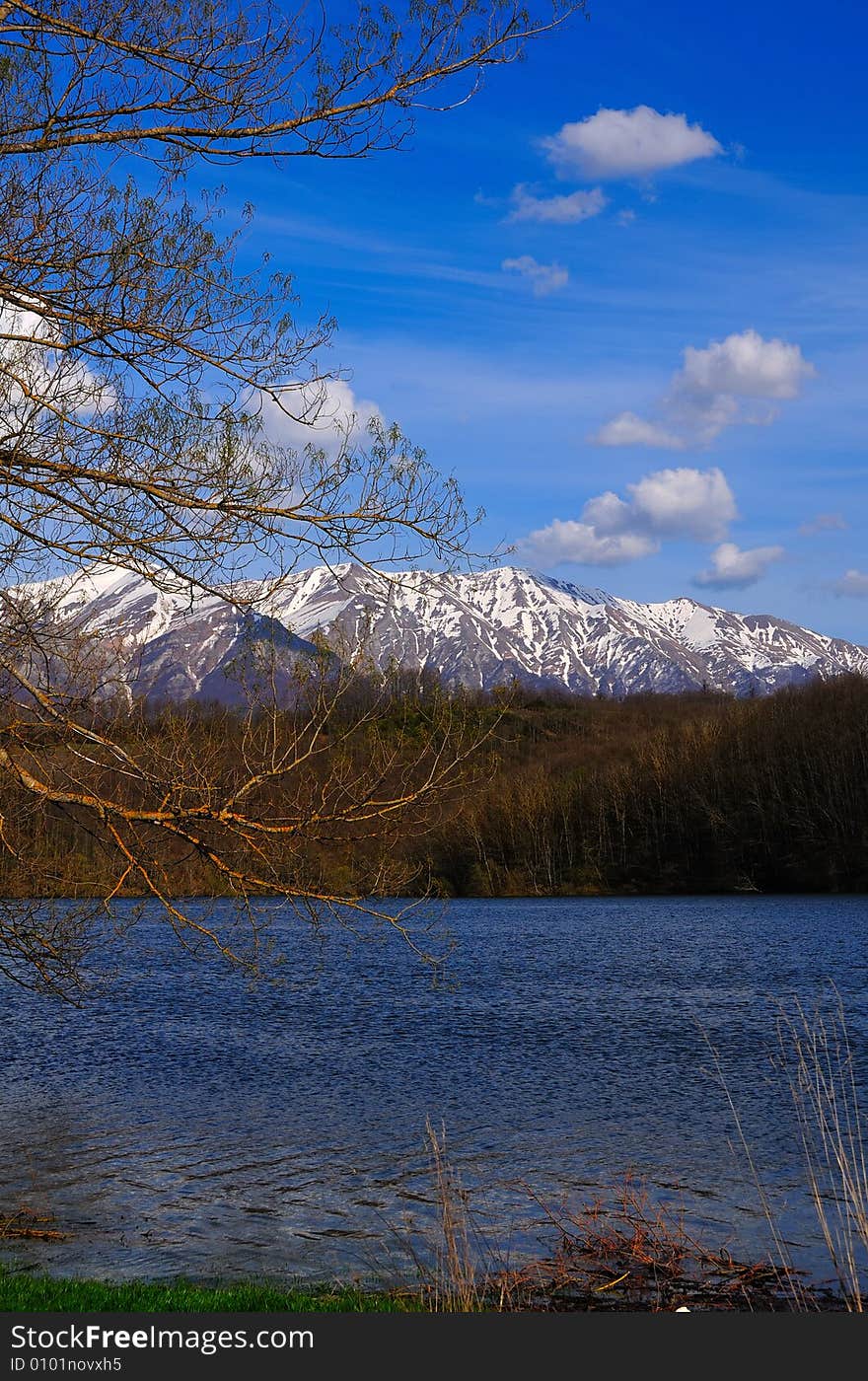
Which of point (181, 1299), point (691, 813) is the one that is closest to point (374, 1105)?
point (181, 1299)

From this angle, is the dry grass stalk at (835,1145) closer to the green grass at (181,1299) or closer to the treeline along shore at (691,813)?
the green grass at (181,1299)

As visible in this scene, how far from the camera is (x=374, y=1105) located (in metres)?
18.8

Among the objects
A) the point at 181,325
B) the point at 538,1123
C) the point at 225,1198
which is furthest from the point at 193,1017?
the point at 181,325

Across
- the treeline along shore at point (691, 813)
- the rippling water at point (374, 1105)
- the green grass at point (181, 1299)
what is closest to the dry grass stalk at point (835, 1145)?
the rippling water at point (374, 1105)

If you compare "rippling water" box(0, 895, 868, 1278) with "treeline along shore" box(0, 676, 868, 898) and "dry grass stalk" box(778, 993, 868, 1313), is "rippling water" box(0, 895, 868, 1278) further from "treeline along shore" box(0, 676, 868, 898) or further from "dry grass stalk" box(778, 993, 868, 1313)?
"treeline along shore" box(0, 676, 868, 898)

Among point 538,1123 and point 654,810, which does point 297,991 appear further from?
point 654,810

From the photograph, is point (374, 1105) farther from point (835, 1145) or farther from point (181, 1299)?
point (181, 1299)

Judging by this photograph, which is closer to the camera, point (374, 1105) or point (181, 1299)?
point (181, 1299)

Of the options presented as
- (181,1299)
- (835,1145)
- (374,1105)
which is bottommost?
(374,1105)

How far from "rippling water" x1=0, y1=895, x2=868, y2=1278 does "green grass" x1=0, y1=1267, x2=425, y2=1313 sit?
133cm

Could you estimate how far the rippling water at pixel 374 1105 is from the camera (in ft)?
40.5

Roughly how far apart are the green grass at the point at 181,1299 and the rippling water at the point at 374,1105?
133 centimetres

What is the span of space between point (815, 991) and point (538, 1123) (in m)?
15.3

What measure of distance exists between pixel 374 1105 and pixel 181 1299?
397 inches
